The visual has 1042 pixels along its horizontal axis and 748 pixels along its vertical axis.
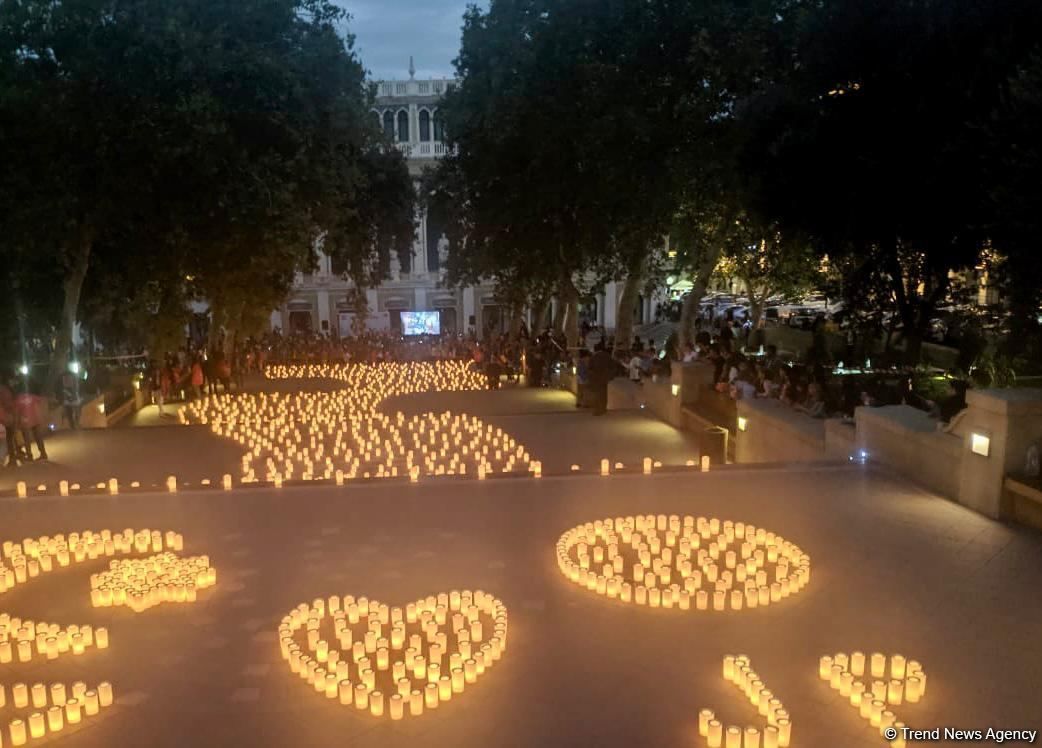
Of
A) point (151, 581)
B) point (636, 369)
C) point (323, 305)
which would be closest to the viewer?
point (151, 581)

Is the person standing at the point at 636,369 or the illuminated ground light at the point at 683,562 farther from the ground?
the person standing at the point at 636,369

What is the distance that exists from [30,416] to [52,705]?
31.0 feet

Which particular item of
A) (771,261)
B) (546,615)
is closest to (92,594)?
(546,615)

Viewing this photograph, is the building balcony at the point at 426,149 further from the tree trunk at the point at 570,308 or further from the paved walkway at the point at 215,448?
the paved walkway at the point at 215,448

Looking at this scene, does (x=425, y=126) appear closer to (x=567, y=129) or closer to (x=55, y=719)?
(x=567, y=129)

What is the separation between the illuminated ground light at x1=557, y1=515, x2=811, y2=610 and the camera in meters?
7.36

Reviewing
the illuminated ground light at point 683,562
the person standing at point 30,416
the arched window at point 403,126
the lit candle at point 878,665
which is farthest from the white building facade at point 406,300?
the lit candle at point 878,665

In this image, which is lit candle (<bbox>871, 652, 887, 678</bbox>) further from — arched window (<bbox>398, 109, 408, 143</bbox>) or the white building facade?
arched window (<bbox>398, 109, 408, 143</bbox>)

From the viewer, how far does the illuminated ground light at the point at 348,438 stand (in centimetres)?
1388

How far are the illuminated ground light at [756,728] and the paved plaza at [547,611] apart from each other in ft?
0.30

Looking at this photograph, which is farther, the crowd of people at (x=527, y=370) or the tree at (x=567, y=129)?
the tree at (x=567, y=129)

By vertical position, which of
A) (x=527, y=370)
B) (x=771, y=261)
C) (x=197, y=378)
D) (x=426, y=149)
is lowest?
(x=527, y=370)

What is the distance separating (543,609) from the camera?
7.19 meters

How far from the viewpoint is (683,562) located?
8.03 meters
